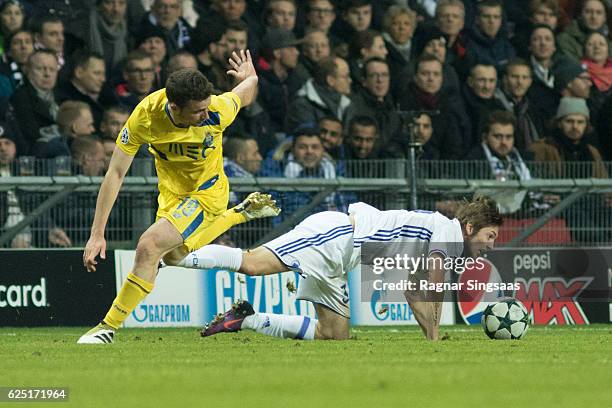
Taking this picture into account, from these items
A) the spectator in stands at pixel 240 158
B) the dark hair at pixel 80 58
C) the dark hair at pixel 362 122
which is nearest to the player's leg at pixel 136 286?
the spectator in stands at pixel 240 158

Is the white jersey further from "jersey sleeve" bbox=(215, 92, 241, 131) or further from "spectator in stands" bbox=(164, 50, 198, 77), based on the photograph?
"spectator in stands" bbox=(164, 50, 198, 77)

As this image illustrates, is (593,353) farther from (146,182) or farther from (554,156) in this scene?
(554,156)

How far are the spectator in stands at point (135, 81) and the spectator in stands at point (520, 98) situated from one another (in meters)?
5.01

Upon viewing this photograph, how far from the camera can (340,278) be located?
42.7 ft

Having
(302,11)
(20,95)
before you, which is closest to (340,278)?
(20,95)

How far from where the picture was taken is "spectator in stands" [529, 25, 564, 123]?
2070 cm

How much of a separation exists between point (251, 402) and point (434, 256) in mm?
5099

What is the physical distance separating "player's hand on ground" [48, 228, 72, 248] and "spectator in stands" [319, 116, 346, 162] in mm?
3419

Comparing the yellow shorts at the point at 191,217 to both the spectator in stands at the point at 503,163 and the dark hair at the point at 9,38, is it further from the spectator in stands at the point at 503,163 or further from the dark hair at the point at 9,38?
the spectator in stands at the point at 503,163

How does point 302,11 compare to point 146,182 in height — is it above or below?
above

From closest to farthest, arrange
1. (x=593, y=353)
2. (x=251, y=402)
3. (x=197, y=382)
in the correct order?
1. (x=251, y=402)
2. (x=197, y=382)
3. (x=593, y=353)

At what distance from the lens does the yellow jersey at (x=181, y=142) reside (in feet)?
38.9

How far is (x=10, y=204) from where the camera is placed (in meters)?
15.7

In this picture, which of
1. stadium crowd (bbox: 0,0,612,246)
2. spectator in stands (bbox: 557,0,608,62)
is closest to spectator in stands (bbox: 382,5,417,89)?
stadium crowd (bbox: 0,0,612,246)
